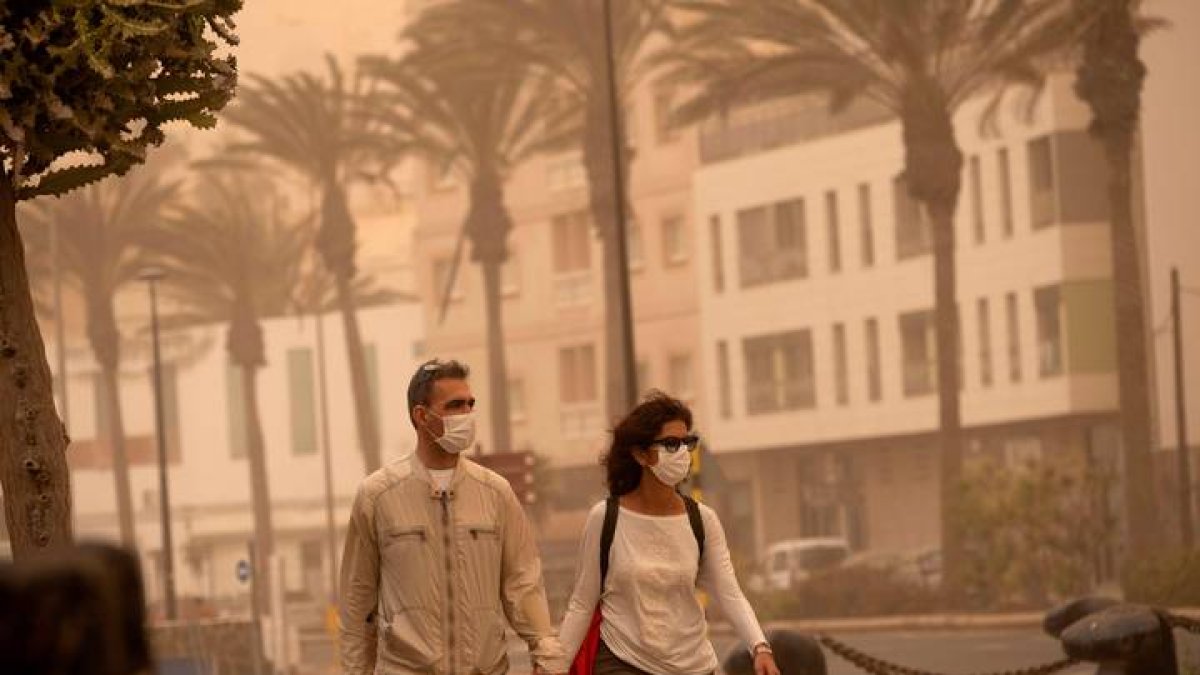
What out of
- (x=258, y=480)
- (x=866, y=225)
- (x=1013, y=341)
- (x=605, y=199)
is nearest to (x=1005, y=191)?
(x=1013, y=341)

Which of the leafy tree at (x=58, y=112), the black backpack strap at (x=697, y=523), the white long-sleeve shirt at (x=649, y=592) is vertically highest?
the leafy tree at (x=58, y=112)

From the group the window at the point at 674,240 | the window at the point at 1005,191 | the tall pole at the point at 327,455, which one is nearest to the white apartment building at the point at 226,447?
the tall pole at the point at 327,455

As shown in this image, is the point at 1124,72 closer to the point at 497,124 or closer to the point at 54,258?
the point at 497,124

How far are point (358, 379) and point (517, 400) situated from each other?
8.34 m

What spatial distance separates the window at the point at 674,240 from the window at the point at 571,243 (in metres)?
2.61

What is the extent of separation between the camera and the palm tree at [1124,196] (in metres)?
51.7

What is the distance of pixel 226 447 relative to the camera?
301 feet

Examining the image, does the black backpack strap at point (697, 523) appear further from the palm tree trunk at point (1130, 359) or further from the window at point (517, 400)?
the window at point (517, 400)

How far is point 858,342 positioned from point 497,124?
1105cm

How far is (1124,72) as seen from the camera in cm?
5238

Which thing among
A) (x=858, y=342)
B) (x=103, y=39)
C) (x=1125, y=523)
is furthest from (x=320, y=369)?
(x=103, y=39)

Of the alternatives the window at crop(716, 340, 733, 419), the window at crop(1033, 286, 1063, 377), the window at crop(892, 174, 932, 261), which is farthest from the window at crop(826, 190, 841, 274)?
the window at crop(1033, 286, 1063, 377)

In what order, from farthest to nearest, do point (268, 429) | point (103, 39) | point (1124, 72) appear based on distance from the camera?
1. point (268, 429)
2. point (1124, 72)
3. point (103, 39)

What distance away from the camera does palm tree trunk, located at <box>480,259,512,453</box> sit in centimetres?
6825
